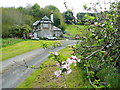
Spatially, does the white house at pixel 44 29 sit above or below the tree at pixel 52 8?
below

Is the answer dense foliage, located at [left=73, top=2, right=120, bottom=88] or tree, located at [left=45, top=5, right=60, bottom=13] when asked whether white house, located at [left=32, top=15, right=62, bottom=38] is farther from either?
dense foliage, located at [left=73, top=2, right=120, bottom=88]

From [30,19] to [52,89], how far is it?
164 centimetres

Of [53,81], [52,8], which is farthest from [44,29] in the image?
[53,81]

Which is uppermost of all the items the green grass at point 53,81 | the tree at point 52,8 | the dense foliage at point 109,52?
the tree at point 52,8

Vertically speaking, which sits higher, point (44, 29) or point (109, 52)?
point (44, 29)

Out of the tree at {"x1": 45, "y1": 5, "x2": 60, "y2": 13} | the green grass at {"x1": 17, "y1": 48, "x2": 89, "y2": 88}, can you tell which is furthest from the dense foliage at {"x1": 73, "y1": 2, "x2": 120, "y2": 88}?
the tree at {"x1": 45, "y1": 5, "x2": 60, "y2": 13}

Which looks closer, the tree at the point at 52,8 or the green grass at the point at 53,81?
the green grass at the point at 53,81

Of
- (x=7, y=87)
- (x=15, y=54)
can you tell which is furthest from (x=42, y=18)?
(x=15, y=54)

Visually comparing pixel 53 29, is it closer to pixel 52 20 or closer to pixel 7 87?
pixel 52 20

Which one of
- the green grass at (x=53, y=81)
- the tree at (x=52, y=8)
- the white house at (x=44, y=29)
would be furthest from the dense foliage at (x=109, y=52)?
the tree at (x=52, y=8)

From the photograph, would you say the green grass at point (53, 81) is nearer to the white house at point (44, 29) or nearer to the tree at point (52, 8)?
the white house at point (44, 29)

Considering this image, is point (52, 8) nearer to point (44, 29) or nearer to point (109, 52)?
point (44, 29)

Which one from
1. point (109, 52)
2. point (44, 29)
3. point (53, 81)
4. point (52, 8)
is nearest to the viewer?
point (109, 52)

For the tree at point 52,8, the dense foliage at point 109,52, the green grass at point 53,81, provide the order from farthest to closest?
the tree at point 52,8, the green grass at point 53,81, the dense foliage at point 109,52
